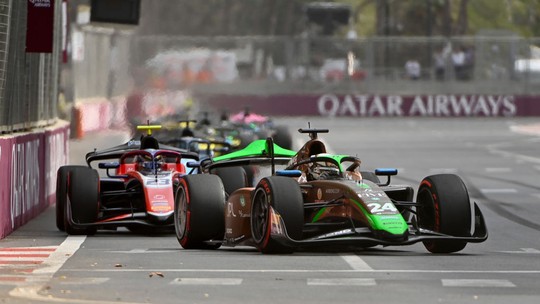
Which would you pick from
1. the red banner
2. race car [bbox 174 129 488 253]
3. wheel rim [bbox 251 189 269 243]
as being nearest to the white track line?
race car [bbox 174 129 488 253]

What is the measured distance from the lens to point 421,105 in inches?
2489

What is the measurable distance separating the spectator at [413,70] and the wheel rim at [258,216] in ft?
162

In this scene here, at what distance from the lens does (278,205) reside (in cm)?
1409

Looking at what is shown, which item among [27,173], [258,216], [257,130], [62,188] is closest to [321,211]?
[258,216]

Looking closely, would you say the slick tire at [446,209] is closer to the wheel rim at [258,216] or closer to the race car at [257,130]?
the wheel rim at [258,216]

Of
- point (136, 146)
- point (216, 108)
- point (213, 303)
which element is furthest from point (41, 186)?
point (216, 108)

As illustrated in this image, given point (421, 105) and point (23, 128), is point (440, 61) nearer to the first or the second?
point (421, 105)

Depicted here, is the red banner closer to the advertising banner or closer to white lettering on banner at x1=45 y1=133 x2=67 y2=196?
white lettering on banner at x1=45 y1=133 x2=67 y2=196

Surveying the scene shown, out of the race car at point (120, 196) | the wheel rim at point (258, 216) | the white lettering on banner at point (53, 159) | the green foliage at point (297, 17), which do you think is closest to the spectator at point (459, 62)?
the green foliage at point (297, 17)

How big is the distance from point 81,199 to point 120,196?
90 centimetres

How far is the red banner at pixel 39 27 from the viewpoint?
19891mm

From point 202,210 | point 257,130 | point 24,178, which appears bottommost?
point 257,130

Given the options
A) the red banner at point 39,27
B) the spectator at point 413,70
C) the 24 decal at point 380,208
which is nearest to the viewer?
the 24 decal at point 380,208

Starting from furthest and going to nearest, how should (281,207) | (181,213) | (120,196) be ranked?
(120,196)
(181,213)
(281,207)
